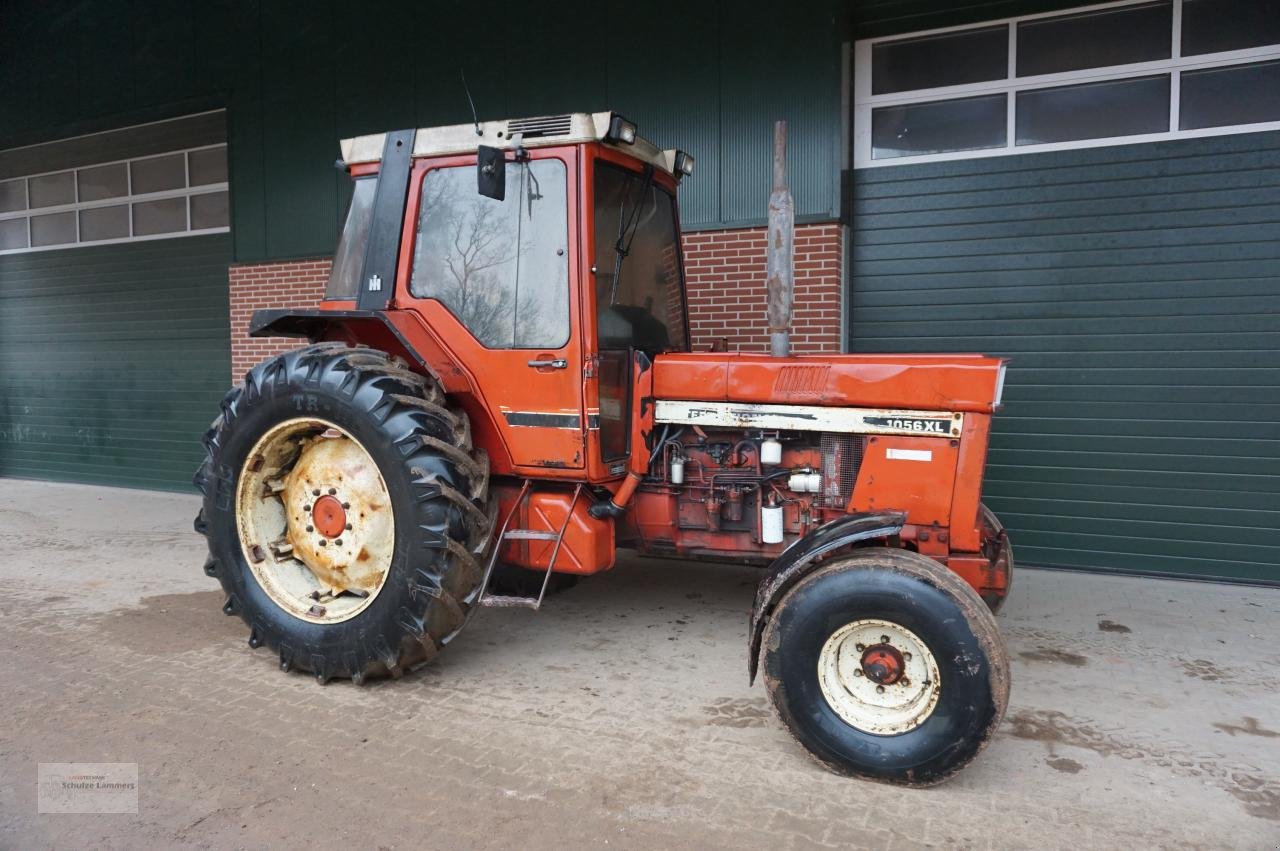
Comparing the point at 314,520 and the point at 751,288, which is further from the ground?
the point at 751,288

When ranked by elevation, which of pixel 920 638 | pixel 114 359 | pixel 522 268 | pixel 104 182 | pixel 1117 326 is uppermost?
pixel 104 182

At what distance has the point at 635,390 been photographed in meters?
4.29

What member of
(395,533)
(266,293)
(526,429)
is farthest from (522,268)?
(266,293)

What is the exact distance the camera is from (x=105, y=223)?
10.5 meters

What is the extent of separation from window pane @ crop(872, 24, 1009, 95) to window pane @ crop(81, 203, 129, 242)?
348 inches

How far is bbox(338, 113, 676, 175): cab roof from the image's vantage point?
3.97 m

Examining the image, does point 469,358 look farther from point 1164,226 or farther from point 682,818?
point 1164,226

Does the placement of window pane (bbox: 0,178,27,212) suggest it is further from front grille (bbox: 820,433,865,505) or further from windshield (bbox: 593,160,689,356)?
front grille (bbox: 820,433,865,505)

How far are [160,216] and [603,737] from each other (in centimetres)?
933

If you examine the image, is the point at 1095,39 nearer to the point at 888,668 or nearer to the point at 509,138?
the point at 509,138

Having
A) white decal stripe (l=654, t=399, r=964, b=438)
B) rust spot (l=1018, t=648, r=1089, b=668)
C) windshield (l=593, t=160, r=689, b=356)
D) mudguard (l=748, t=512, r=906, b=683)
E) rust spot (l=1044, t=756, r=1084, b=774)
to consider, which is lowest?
rust spot (l=1044, t=756, r=1084, b=774)

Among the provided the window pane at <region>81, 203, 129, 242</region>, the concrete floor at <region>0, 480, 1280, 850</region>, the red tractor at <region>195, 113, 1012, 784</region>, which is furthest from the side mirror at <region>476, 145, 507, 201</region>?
the window pane at <region>81, 203, 129, 242</region>

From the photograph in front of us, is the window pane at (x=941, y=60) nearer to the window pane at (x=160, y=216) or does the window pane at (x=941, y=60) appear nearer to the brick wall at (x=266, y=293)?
the brick wall at (x=266, y=293)

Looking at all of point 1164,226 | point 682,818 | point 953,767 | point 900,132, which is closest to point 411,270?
point 682,818
